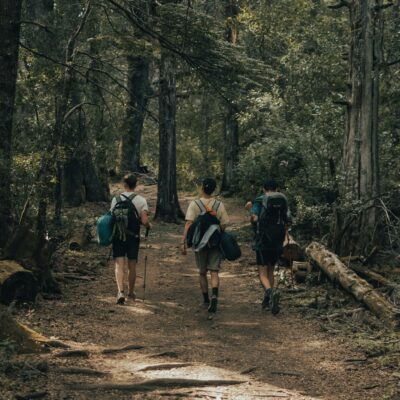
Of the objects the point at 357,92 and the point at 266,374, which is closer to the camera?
the point at 266,374

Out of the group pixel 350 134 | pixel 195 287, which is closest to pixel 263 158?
pixel 350 134

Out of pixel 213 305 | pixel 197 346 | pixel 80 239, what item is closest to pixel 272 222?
pixel 213 305

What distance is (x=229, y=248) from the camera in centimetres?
991

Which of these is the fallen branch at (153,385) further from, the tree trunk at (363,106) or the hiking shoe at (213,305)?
the tree trunk at (363,106)

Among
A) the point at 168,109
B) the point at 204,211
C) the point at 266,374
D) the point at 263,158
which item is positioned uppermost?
the point at 168,109

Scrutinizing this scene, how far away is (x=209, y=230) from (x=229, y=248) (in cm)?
42

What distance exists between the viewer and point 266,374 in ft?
22.6

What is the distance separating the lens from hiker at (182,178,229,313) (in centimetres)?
991

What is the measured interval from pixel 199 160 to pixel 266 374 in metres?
28.2

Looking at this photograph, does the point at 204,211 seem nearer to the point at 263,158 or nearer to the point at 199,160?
the point at 263,158

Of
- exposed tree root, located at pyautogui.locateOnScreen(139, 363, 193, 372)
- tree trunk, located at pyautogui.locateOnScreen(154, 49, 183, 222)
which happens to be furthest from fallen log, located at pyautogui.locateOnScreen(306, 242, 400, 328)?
tree trunk, located at pyautogui.locateOnScreen(154, 49, 183, 222)

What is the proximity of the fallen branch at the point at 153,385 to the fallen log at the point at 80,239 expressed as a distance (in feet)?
29.6

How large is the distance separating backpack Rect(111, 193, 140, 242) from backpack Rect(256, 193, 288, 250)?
1.96 metres

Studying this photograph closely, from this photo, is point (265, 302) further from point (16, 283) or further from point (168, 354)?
point (16, 283)
